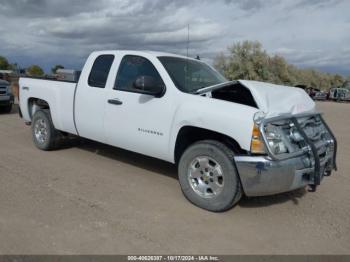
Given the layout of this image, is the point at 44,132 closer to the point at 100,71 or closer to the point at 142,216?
the point at 100,71

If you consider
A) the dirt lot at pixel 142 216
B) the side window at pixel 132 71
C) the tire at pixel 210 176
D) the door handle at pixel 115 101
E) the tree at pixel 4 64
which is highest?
the tree at pixel 4 64

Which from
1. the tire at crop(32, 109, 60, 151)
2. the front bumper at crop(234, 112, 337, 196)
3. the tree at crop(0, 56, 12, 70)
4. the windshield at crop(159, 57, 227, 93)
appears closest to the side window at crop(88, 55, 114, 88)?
the windshield at crop(159, 57, 227, 93)

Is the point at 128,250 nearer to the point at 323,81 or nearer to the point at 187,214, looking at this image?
the point at 187,214

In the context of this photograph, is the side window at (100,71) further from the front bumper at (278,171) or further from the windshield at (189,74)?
the front bumper at (278,171)

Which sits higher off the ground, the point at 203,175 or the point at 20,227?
the point at 203,175

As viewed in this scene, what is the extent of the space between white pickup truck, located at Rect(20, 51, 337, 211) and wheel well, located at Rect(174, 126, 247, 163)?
0.01m

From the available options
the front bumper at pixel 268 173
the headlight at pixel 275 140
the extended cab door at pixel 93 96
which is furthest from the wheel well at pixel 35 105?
the headlight at pixel 275 140

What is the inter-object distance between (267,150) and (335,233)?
117cm

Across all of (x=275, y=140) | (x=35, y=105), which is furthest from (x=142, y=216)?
(x=35, y=105)

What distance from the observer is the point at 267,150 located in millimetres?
3842

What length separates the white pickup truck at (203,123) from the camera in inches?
156

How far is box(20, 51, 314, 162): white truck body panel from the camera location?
4.13m

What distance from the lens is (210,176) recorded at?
4.34 meters

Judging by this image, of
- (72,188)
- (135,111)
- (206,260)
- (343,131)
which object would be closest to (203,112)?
(135,111)
